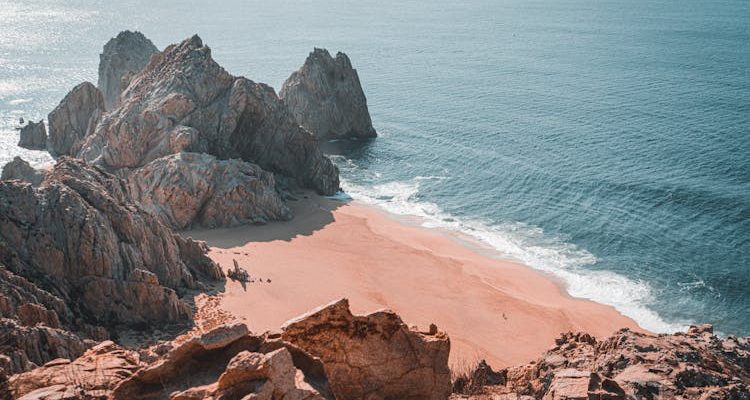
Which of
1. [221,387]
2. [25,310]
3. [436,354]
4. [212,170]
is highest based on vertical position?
[221,387]

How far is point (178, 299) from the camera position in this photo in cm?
2867

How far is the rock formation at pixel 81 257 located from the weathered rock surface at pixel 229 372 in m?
11.9

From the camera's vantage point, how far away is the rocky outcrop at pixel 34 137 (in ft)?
222

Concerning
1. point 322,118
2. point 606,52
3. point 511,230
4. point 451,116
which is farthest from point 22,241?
point 606,52

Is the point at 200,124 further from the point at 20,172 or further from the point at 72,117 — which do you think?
the point at 72,117

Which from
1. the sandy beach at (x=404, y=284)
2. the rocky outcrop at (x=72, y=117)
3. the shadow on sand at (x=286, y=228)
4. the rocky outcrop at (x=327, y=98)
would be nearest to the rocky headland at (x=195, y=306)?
the shadow on sand at (x=286, y=228)

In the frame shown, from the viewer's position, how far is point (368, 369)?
15555 mm

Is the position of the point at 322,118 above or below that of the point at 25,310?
below

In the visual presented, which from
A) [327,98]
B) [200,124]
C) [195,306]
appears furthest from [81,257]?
[327,98]

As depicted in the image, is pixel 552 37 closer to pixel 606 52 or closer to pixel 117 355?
pixel 606 52

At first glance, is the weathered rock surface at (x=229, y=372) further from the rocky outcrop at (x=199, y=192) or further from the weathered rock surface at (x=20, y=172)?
the weathered rock surface at (x=20, y=172)

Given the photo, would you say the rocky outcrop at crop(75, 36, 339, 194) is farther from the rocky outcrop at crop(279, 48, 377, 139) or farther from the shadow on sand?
the rocky outcrop at crop(279, 48, 377, 139)

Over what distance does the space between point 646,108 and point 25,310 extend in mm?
80668

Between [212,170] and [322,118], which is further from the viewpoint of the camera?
[322,118]
